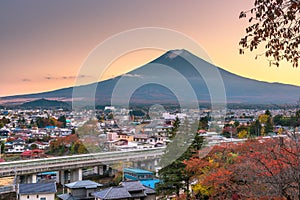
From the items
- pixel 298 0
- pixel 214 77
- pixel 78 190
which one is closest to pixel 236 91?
pixel 214 77

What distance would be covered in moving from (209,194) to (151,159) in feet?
35.6

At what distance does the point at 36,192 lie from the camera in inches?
419

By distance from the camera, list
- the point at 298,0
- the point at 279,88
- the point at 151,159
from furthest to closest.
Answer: the point at 279,88 → the point at 151,159 → the point at 298,0

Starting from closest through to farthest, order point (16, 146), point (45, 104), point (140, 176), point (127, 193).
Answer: point (127, 193), point (140, 176), point (16, 146), point (45, 104)

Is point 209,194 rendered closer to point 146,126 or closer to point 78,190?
point 78,190

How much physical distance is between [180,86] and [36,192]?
1934 cm

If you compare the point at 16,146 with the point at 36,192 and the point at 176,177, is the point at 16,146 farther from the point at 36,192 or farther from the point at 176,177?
the point at 176,177

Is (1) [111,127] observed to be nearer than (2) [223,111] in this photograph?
Yes

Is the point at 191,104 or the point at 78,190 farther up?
the point at 191,104

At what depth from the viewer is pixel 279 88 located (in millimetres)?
54906

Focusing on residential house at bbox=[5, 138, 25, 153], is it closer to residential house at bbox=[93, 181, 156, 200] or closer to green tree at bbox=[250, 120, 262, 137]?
residential house at bbox=[93, 181, 156, 200]

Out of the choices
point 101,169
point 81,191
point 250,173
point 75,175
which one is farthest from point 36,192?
point 101,169

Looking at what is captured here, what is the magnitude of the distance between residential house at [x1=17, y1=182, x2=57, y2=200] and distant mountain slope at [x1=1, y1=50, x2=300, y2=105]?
787 centimetres

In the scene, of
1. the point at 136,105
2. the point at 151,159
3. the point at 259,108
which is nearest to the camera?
the point at 151,159
